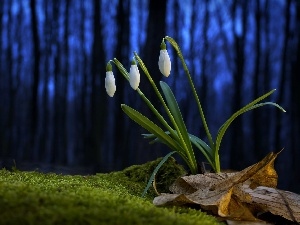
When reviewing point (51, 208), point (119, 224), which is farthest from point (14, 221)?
point (119, 224)

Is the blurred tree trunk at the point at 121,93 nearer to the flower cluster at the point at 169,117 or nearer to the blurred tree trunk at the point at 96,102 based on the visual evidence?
the blurred tree trunk at the point at 96,102

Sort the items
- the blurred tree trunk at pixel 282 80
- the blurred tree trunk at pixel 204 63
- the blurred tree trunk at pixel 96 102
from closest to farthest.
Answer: the blurred tree trunk at pixel 282 80 → the blurred tree trunk at pixel 96 102 → the blurred tree trunk at pixel 204 63

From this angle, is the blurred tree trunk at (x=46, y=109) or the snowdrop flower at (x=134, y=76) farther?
the blurred tree trunk at (x=46, y=109)

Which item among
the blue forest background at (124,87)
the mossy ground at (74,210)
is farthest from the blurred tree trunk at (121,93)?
the mossy ground at (74,210)

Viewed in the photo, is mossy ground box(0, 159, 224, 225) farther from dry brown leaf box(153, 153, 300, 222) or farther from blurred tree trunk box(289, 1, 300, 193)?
blurred tree trunk box(289, 1, 300, 193)

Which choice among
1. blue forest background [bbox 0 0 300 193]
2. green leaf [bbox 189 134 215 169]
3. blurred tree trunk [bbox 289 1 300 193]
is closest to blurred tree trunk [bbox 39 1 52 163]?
blue forest background [bbox 0 0 300 193]

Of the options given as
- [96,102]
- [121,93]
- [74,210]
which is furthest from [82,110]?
[74,210]

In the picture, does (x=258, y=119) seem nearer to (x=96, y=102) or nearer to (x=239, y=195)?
(x=96, y=102)
